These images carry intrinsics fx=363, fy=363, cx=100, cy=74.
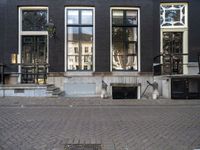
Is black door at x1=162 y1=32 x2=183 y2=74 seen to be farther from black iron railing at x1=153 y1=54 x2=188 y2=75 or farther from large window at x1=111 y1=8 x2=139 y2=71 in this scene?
large window at x1=111 y1=8 x2=139 y2=71

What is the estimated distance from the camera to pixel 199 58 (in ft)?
64.6

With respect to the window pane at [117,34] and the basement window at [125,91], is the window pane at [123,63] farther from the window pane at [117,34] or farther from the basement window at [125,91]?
the basement window at [125,91]

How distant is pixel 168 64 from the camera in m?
19.8

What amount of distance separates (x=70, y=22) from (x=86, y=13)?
102cm

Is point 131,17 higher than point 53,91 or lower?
higher

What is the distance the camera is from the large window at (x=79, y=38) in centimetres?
2019

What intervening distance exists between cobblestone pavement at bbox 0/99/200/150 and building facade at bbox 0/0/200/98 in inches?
267

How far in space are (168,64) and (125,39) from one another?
2.77m

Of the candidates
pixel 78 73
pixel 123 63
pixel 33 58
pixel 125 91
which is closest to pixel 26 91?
pixel 33 58

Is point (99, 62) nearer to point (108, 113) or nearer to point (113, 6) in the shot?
point (113, 6)

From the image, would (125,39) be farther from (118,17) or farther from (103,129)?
(103,129)

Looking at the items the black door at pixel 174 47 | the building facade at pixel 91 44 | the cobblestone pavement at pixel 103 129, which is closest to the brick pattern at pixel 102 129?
the cobblestone pavement at pixel 103 129

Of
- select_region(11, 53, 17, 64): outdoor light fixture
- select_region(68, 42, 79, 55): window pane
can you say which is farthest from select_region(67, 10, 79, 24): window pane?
select_region(11, 53, 17, 64): outdoor light fixture

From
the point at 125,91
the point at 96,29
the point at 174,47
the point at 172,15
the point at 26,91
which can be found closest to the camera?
the point at 26,91
